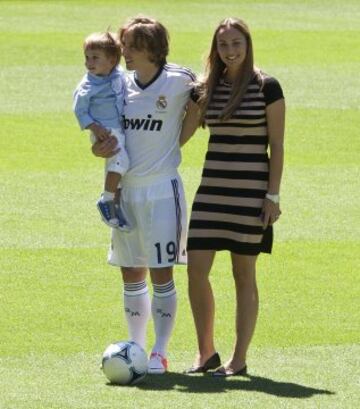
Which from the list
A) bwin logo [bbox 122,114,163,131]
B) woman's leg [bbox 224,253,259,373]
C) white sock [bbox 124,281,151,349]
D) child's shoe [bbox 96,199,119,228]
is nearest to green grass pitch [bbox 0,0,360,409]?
woman's leg [bbox 224,253,259,373]

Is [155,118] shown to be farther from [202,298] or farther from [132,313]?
[132,313]

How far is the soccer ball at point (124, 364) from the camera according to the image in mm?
8969

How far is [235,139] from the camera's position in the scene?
9.12m

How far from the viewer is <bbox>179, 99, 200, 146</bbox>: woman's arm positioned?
929 centimetres

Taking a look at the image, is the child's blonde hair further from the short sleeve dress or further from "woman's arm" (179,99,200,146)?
the short sleeve dress

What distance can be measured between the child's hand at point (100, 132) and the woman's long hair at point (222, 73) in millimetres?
571

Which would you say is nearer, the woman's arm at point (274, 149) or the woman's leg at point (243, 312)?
the woman's arm at point (274, 149)

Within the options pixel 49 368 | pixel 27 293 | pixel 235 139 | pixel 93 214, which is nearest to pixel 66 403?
pixel 49 368

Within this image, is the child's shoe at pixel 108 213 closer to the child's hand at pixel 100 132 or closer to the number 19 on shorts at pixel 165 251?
the number 19 on shorts at pixel 165 251

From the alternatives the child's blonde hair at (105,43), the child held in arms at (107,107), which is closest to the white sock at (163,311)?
the child held in arms at (107,107)

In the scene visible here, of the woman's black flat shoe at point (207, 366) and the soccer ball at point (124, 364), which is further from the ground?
the soccer ball at point (124, 364)

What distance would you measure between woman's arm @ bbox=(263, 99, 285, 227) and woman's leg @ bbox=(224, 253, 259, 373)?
40 centimetres

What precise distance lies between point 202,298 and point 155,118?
1125 mm

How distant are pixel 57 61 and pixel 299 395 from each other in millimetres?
14169
